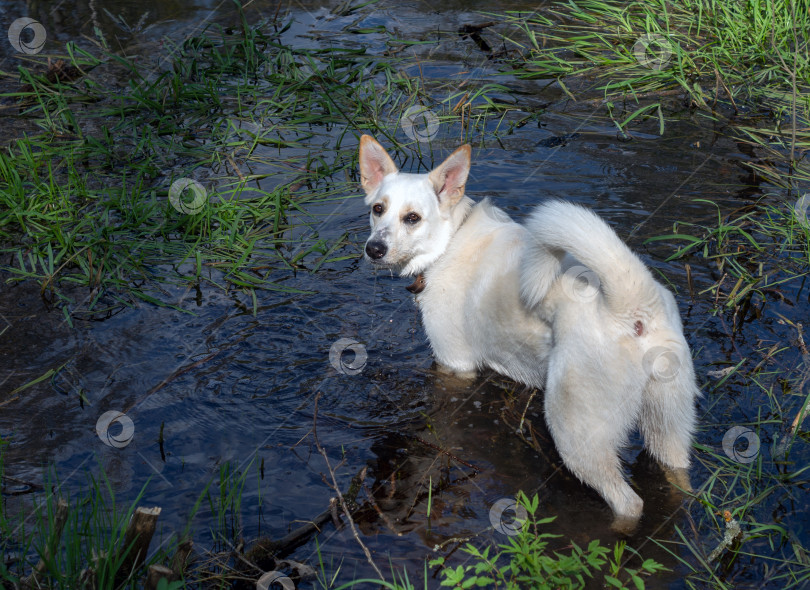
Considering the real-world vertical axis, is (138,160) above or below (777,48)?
below

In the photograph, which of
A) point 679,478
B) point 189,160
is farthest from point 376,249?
point 189,160

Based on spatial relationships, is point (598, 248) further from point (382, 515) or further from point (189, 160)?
point (189, 160)

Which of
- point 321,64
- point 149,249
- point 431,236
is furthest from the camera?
point 321,64

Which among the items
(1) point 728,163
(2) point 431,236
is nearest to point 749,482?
(2) point 431,236

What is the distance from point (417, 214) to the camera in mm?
3982

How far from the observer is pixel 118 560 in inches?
94.2

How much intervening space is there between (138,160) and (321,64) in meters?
2.37

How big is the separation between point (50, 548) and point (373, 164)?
2.72m

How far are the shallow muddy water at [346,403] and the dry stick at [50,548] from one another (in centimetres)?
59

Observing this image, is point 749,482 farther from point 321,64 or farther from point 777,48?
point 321,64

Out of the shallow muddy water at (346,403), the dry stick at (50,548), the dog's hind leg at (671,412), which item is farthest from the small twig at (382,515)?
the dry stick at (50,548)

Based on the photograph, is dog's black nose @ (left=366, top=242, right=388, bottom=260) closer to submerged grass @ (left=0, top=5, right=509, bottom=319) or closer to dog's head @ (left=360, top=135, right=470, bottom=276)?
dog's head @ (left=360, top=135, right=470, bottom=276)

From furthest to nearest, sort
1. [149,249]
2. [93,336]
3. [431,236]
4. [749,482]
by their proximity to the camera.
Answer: [149,249] → [93,336] → [431,236] → [749,482]

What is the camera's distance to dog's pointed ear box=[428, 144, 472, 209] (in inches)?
156
